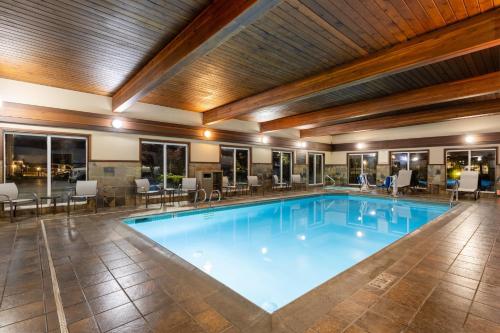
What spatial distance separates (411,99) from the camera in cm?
558

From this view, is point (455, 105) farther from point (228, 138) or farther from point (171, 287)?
point (171, 287)

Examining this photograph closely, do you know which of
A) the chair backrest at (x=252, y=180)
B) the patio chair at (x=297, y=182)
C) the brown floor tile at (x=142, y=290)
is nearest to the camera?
the brown floor tile at (x=142, y=290)

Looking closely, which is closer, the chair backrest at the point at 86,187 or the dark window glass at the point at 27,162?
the dark window glass at the point at 27,162

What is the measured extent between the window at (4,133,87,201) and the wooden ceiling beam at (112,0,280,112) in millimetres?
3021

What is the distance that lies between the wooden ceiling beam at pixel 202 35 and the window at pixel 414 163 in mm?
9925

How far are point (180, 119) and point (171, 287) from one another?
5.96 meters

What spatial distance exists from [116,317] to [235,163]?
7594mm

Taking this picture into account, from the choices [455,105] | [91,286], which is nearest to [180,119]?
[91,286]

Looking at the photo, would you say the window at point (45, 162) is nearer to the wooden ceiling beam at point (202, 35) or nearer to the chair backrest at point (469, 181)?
the wooden ceiling beam at point (202, 35)

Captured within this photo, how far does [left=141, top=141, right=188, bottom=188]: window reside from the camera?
281 inches

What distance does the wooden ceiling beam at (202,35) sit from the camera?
238cm

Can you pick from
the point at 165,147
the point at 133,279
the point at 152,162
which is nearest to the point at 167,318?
the point at 133,279

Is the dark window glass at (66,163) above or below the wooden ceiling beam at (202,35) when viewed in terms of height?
below

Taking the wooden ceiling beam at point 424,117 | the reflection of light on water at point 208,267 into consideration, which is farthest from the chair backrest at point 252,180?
the reflection of light on water at point 208,267
